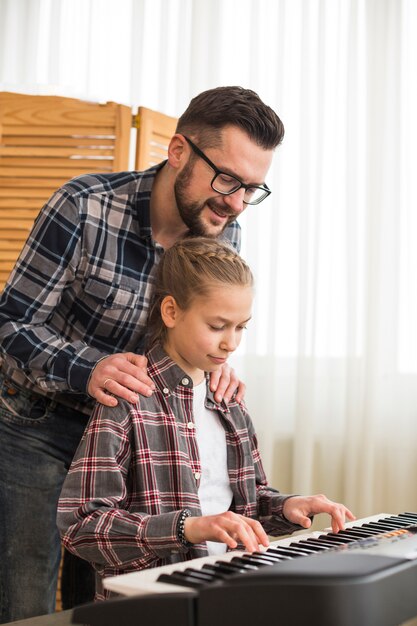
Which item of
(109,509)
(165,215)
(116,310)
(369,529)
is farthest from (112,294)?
(369,529)

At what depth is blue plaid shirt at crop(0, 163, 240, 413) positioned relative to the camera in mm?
1691

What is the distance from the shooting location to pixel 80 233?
177 centimetres

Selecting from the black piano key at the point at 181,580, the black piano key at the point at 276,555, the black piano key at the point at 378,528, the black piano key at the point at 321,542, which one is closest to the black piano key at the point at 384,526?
the black piano key at the point at 378,528

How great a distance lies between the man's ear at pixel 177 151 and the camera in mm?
1821

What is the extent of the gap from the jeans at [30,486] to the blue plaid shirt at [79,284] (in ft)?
0.17

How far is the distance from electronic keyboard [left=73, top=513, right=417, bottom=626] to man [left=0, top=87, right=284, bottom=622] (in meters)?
0.68

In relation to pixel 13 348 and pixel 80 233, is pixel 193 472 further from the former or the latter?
pixel 80 233

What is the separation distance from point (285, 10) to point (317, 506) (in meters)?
2.37

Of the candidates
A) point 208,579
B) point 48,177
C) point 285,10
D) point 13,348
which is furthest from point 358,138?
A: point 208,579

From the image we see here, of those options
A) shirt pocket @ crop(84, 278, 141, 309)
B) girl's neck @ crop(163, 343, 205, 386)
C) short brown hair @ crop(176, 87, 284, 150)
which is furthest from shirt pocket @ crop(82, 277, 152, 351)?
short brown hair @ crop(176, 87, 284, 150)

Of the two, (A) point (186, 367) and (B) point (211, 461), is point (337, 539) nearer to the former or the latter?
(B) point (211, 461)

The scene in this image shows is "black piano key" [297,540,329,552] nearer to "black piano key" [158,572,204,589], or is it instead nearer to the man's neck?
"black piano key" [158,572,204,589]

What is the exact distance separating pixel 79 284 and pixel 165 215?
26cm

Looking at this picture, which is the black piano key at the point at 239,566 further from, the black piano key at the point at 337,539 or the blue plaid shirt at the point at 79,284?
the blue plaid shirt at the point at 79,284
